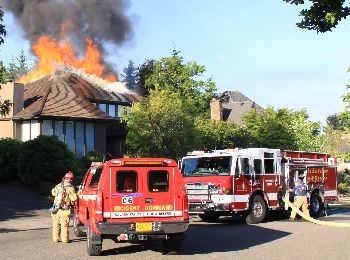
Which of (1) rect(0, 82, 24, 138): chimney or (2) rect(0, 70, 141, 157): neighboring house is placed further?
(1) rect(0, 82, 24, 138): chimney

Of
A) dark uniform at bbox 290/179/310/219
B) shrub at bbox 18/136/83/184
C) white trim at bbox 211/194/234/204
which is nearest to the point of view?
white trim at bbox 211/194/234/204

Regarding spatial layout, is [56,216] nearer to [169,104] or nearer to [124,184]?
[124,184]

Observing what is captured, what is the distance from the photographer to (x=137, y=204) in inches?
439

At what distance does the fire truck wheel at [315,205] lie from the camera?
20.9 meters

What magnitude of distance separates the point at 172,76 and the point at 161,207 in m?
47.1

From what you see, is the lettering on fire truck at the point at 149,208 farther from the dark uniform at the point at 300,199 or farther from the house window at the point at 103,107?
the house window at the point at 103,107

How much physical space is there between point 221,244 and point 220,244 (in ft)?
0.08

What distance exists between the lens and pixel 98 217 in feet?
35.5

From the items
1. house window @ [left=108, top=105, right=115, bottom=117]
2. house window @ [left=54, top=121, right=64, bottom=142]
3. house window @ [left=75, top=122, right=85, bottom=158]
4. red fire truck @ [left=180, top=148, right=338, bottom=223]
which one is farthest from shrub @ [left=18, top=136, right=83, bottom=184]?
house window @ [left=108, top=105, right=115, bottom=117]

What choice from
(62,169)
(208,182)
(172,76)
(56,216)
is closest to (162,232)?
(56,216)

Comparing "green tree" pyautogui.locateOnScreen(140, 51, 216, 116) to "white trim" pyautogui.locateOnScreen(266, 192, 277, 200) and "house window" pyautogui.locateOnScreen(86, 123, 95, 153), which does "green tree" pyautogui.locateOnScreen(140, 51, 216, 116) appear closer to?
"house window" pyautogui.locateOnScreen(86, 123, 95, 153)

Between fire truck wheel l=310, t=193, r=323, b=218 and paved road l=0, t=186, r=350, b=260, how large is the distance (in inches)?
109

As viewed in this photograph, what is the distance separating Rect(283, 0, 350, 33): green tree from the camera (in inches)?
404

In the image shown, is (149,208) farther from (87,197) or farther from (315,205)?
(315,205)
